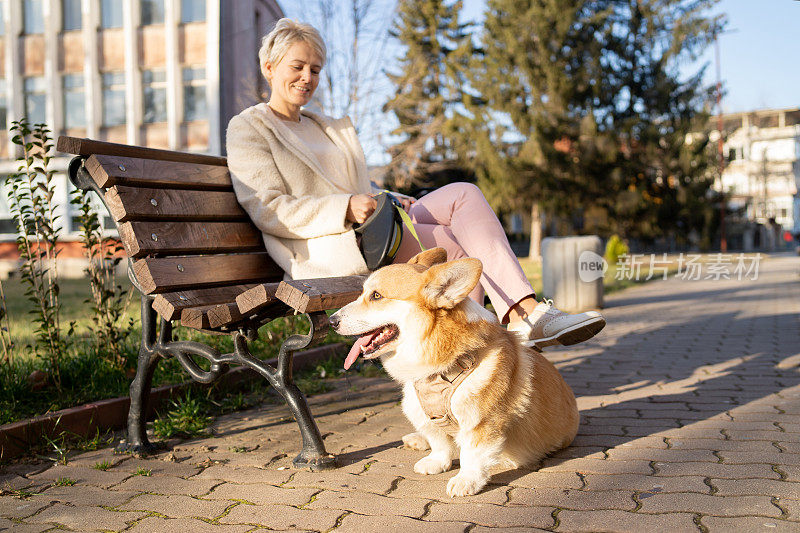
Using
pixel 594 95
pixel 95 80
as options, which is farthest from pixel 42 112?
pixel 594 95

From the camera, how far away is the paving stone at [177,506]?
2.62 metres

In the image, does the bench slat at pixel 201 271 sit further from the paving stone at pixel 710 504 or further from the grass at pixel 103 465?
the paving stone at pixel 710 504

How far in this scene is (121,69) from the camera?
24.0 m

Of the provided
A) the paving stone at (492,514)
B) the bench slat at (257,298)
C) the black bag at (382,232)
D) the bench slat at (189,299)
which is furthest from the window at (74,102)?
the paving stone at (492,514)

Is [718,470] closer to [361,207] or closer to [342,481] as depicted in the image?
[342,481]

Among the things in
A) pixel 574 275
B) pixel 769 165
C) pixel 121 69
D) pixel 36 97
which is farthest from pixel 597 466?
pixel 769 165

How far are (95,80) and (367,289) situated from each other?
79.8 feet

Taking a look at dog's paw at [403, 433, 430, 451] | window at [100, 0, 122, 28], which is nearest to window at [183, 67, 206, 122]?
window at [100, 0, 122, 28]

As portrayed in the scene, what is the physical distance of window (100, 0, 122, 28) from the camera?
78.3 ft

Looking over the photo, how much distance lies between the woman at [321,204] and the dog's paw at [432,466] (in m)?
0.79

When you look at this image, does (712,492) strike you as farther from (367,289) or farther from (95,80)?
(95,80)

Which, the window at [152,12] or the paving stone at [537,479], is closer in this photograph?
the paving stone at [537,479]

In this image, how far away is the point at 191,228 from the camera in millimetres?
3551

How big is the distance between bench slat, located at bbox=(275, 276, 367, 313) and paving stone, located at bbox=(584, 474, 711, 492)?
4.22ft
